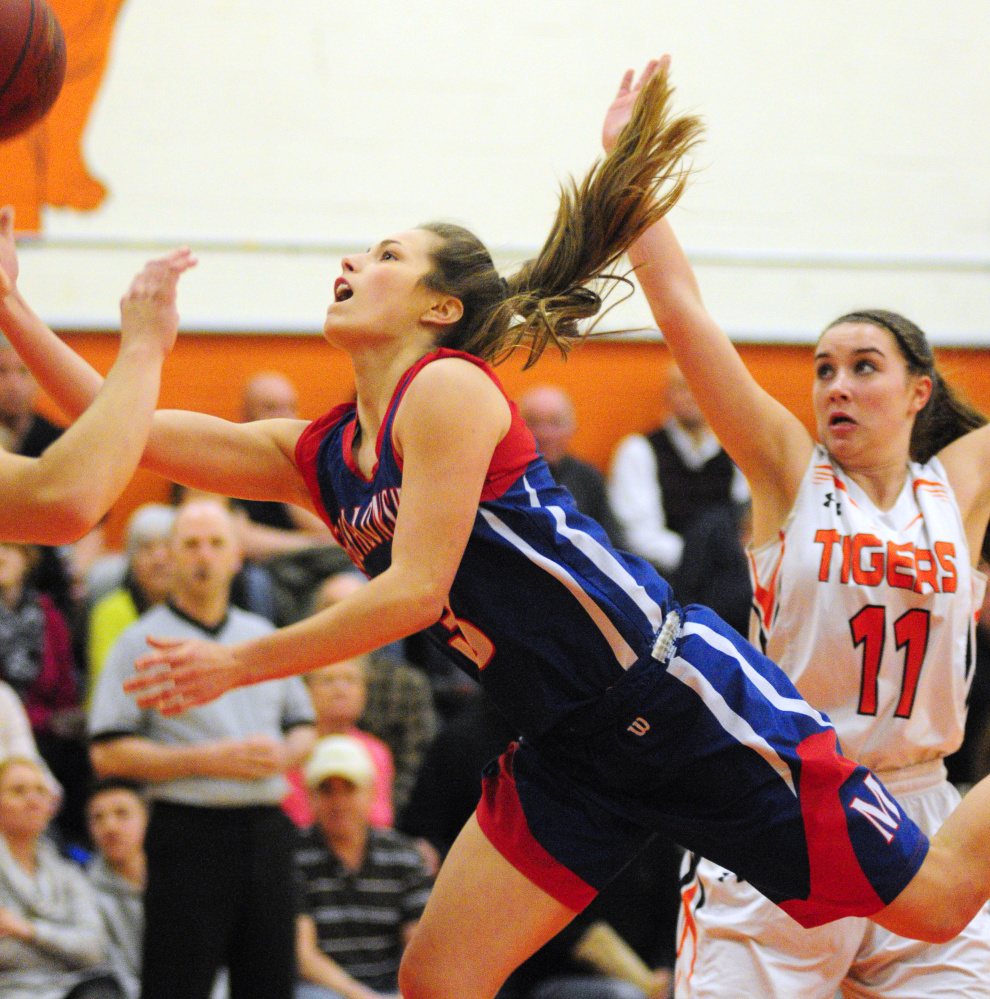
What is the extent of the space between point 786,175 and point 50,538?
6.62 metres

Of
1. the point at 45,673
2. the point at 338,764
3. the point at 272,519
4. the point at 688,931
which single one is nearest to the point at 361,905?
the point at 338,764

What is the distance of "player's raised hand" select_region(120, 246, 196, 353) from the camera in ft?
8.22

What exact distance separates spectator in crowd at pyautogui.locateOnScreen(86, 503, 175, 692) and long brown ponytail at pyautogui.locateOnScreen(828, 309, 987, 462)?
3.04 meters

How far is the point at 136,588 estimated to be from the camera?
17.8 feet

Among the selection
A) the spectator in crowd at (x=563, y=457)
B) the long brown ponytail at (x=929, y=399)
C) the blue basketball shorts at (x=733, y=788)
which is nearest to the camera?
the blue basketball shorts at (x=733, y=788)

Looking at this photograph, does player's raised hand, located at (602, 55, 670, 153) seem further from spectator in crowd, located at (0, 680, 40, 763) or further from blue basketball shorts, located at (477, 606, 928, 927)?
spectator in crowd, located at (0, 680, 40, 763)

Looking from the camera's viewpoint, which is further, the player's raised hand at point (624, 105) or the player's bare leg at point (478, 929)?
the player's raised hand at point (624, 105)

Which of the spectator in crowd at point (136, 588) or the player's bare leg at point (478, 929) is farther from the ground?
the spectator in crowd at point (136, 588)

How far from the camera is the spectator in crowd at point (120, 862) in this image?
4660mm

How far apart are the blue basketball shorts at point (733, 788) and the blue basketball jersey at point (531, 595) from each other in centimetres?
6

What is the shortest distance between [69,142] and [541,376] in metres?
2.91

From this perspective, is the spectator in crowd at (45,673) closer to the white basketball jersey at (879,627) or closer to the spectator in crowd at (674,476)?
the spectator in crowd at (674,476)

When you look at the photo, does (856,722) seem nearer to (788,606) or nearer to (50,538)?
(788,606)

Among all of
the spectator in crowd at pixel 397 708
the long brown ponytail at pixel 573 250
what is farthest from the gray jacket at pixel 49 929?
the long brown ponytail at pixel 573 250
